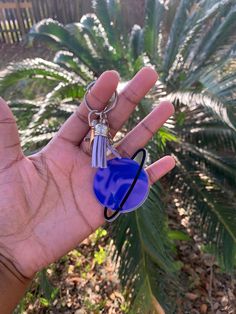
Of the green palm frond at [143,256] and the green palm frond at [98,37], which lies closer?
the green palm frond at [143,256]

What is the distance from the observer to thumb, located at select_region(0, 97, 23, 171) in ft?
4.92

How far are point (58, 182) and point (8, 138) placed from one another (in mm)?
293

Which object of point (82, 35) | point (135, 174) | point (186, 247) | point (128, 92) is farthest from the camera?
point (82, 35)

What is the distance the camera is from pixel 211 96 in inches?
102

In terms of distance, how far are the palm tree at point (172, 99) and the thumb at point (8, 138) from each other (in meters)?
0.98

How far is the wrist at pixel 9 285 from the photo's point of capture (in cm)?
151

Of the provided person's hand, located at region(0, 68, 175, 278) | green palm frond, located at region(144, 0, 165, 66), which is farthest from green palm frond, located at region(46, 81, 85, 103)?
person's hand, located at region(0, 68, 175, 278)

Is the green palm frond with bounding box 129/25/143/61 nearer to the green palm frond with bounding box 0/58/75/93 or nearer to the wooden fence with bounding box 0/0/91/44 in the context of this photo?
the green palm frond with bounding box 0/58/75/93


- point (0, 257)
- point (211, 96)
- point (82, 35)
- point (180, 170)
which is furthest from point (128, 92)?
point (82, 35)

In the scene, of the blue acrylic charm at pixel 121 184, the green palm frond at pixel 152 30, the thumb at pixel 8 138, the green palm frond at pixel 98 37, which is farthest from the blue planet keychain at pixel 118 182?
the green palm frond at pixel 152 30

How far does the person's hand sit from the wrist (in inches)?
0.9

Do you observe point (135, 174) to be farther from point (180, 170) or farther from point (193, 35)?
point (193, 35)

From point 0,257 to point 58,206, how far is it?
0.32m

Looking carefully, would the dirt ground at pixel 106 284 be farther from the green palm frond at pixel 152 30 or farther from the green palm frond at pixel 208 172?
the green palm frond at pixel 152 30
